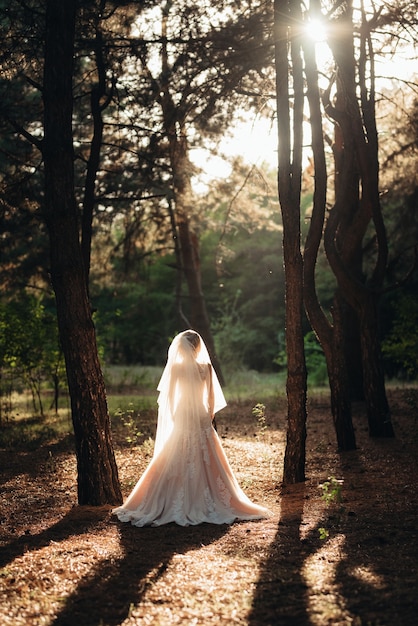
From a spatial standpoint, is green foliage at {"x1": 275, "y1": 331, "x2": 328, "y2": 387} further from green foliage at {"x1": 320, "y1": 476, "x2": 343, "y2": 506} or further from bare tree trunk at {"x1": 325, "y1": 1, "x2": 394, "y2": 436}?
green foliage at {"x1": 320, "y1": 476, "x2": 343, "y2": 506}

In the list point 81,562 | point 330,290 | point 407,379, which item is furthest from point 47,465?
point 330,290

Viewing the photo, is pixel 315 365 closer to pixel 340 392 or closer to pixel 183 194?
pixel 183 194

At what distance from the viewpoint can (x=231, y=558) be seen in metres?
6.55

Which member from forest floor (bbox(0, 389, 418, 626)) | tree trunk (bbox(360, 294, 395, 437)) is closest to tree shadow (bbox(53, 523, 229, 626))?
forest floor (bbox(0, 389, 418, 626))

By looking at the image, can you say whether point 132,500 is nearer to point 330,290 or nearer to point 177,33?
point 177,33

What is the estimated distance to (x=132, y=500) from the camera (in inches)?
329

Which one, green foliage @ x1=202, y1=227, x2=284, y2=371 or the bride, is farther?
green foliage @ x1=202, y1=227, x2=284, y2=371

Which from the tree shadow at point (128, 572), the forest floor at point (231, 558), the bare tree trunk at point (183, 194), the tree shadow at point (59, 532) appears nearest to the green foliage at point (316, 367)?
the bare tree trunk at point (183, 194)

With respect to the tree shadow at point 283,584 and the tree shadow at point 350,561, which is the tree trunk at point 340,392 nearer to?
the tree shadow at point 350,561

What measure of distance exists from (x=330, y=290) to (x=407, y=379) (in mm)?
5412

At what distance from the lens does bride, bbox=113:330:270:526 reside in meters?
8.17

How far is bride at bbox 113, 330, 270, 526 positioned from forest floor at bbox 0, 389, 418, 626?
0.82 ft

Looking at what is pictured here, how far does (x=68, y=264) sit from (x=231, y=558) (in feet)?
13.0

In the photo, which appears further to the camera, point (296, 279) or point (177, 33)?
point (177, 33)
